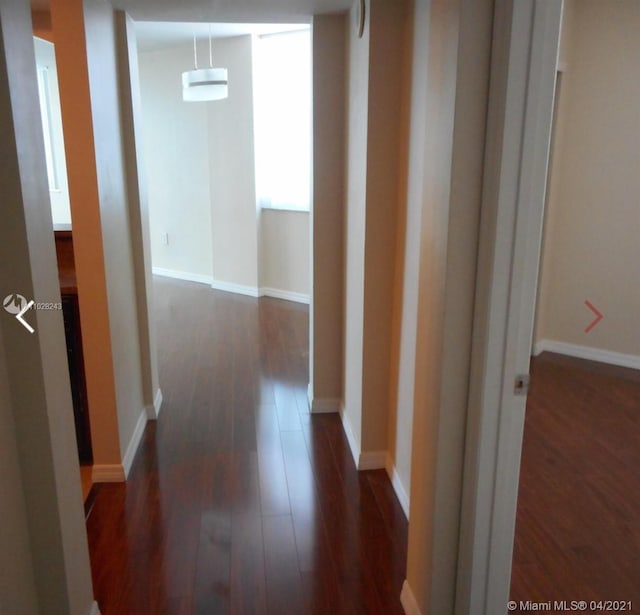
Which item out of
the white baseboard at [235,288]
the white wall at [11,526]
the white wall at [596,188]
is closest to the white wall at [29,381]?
the white wall at [11,526]

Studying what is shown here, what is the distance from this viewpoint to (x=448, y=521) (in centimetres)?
172

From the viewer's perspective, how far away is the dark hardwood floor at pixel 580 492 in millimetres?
2121

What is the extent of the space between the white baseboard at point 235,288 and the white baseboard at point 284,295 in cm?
8

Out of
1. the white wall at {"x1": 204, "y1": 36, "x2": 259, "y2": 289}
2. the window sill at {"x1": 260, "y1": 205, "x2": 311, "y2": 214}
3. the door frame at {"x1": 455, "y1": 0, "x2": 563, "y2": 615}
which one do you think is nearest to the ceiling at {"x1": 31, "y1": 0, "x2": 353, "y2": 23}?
the door frame at {"x1": 455, "y1": 0, "x2": 563, "y2": 615}

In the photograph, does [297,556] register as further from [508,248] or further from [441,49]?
[441,49]

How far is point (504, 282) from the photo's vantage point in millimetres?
1469

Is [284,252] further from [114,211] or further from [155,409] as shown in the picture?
[114,211]

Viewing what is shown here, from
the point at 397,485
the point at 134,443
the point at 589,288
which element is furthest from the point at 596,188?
the point at 134,443

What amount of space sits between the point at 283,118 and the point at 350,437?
3.65 m

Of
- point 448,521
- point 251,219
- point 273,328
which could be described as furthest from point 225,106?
point 448,521

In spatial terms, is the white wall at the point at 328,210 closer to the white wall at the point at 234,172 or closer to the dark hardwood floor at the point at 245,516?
the dark hardwood floor at the point at 245,516

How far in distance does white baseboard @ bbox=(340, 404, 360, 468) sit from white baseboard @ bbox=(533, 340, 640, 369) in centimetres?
186

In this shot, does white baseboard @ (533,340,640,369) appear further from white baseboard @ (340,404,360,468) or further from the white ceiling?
the white ceiling

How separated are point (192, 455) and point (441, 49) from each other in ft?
7.27
